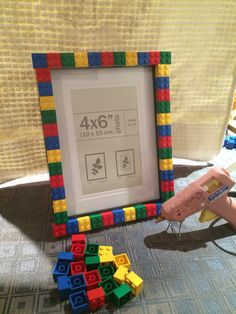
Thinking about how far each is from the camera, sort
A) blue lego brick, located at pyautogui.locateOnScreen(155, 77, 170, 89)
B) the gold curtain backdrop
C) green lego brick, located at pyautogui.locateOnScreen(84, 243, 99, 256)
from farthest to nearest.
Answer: the gold curtain backdrop
blue lego brick, located at pyautogui.locateOnScreen(155, 77, 170, 89)
green lego brick, located at pyautogui.locateOnScreen(84, 243, 99, 256)

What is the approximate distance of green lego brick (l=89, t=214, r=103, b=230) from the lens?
614 millimetres

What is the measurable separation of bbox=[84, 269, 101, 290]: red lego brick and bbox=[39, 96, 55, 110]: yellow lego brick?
0.32 metres

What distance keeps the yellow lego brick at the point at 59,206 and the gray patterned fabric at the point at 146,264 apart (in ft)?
0.23

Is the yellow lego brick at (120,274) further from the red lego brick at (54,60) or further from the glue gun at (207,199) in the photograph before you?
the red lego brick at (54,60)

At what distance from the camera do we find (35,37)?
73cm

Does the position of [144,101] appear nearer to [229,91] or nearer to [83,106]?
[83,106]

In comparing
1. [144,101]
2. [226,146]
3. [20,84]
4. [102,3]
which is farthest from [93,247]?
[226,146]

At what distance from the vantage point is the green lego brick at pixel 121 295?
0.43 metres

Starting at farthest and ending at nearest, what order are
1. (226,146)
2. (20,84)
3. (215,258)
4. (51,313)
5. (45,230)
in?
(226,146) → (20,84) → (45,230) → (215,258) → (51,313)

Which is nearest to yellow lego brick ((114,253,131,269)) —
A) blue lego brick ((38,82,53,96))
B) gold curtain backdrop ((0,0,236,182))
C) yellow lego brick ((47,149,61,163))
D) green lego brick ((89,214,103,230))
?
green lego brick ((89,214,103,230))

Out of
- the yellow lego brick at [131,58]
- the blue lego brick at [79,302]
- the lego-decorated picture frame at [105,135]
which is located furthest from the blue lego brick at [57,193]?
the yellow lego brick at [131,58]

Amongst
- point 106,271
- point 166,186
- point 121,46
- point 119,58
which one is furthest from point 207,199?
point 121,46

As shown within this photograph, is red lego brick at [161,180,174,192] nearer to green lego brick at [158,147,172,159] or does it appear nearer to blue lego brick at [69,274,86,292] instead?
green lego brick at [158,147,172,159]

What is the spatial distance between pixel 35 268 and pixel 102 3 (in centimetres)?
67
